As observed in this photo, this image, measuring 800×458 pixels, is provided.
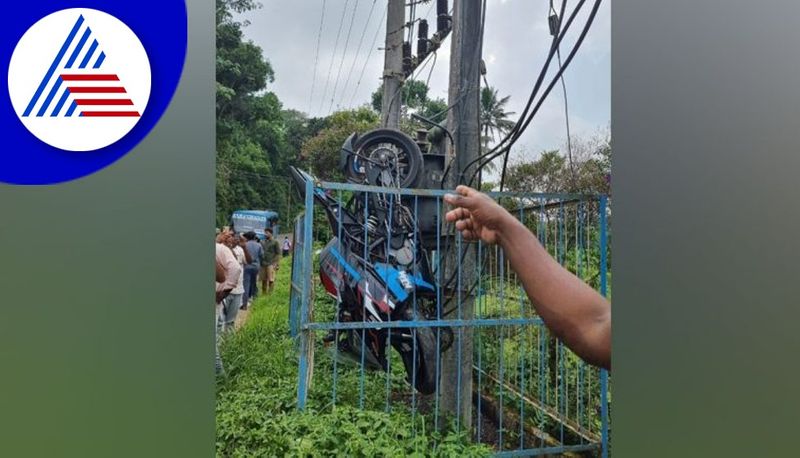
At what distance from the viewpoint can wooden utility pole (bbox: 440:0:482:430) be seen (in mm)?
1795

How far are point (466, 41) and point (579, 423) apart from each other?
64.8 inches

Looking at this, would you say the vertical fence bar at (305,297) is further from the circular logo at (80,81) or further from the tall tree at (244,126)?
the circular logo at (80,81)

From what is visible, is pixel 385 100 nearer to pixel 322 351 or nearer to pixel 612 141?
pixel 612 141

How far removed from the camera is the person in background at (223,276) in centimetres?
131

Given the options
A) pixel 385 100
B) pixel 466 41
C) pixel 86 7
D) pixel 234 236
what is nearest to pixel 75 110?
pixel 86 7

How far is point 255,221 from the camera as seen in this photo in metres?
1.44

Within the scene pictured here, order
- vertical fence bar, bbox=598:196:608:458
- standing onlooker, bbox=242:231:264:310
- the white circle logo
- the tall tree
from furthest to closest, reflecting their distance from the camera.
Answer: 1. vertical fence bar, bbox=598:196:608:458
2. standing onlooker, bbox=242:231:264:310
3. the tall tree
4. the white circle logo

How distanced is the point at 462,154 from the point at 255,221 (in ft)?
2.85

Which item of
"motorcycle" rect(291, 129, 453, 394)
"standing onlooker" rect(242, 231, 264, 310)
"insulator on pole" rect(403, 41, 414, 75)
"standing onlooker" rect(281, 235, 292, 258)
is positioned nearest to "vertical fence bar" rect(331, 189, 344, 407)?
"motorcycle" rect(291, 129, 453, 394)

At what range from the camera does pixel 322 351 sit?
1794 mm

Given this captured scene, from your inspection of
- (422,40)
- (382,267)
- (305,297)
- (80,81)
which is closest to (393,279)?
(382,267)

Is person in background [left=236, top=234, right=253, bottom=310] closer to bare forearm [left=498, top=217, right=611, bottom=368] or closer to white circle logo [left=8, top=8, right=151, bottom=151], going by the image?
white circle logo [left=8, top=8, right=151, bottom=151]

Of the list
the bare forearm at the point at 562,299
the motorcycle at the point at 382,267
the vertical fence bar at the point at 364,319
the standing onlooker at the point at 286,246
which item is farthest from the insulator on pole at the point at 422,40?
the standing onlooker at the point at 286,246

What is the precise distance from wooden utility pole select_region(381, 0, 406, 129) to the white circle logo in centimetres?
87
